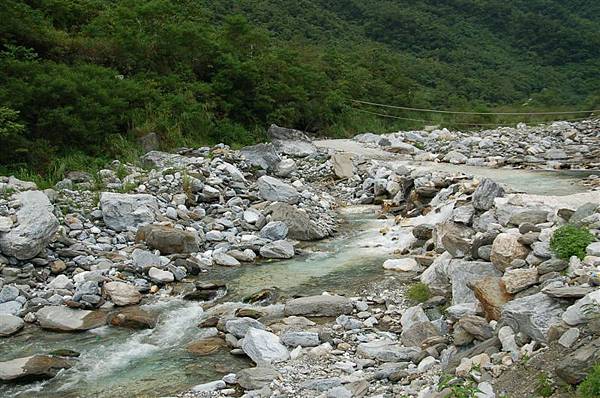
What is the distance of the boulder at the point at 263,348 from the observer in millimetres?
5695

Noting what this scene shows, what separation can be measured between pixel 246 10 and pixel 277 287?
4028cm

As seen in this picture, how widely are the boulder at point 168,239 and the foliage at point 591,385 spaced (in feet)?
22.8

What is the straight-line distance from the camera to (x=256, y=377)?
5219 mm

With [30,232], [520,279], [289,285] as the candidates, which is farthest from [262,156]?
[520,279]

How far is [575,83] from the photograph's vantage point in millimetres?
50312

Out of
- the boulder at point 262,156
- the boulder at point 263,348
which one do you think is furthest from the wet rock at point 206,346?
the boulder at point 262,156

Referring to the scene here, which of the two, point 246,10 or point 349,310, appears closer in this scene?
point 349,310

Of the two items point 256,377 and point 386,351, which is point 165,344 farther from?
point 386,351

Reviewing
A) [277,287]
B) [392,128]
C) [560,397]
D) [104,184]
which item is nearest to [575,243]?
[560,397]

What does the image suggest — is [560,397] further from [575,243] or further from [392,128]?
[392,128]

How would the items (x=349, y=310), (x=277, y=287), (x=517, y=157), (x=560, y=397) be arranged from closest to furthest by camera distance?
1. (x=560, y=397)
2. (x=349, y=310)
3. (x=277, y=287)
4. (x=517, y=157)

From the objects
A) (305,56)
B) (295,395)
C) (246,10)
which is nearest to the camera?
(295,395)

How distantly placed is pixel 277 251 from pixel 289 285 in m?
1.51

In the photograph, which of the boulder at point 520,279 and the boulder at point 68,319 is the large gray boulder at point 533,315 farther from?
the boulder at point 68,319
